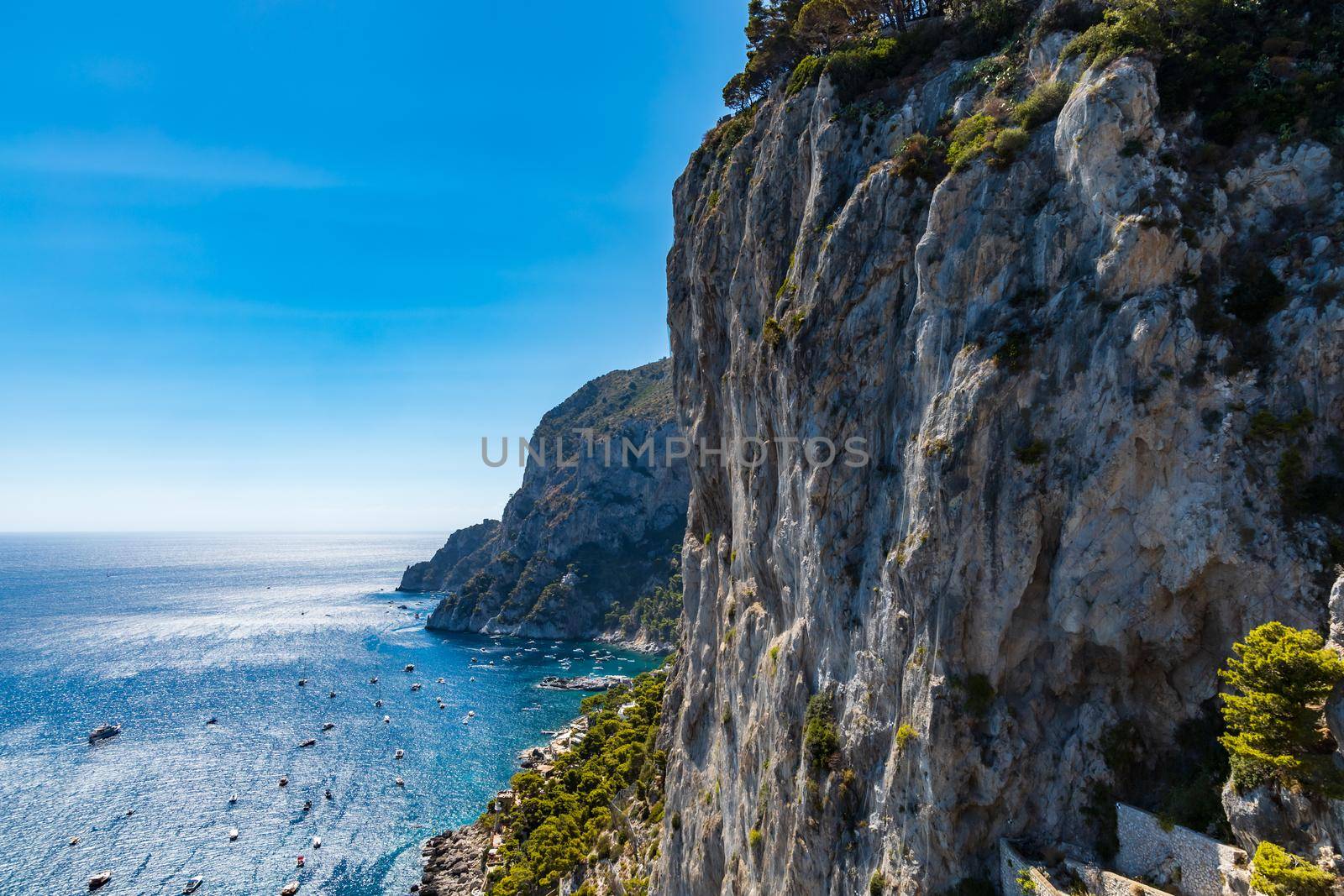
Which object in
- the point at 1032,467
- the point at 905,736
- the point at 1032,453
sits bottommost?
the point at 905,736

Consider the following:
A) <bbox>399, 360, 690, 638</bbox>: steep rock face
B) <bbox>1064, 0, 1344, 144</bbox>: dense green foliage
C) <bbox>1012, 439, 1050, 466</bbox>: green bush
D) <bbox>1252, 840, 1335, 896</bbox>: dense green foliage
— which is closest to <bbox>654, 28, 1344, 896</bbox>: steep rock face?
<bbox>1012, 439, 1050, 466</bbox>: green bush

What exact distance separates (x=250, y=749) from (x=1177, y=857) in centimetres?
10386

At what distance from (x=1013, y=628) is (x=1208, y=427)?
28.3ft

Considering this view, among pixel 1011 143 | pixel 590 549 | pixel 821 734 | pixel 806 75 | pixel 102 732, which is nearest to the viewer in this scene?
pixel 1011 143

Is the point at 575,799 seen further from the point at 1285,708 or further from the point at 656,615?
the point at 656,615

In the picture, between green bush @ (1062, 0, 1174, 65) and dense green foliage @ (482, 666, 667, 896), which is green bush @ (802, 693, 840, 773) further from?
dense green foliage @ (482, 666, 667, 896)

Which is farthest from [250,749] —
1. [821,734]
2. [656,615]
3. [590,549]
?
[590,549]

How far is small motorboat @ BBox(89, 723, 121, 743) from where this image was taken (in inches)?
3482

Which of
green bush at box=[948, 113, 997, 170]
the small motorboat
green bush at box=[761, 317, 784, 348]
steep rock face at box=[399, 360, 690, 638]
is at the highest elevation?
green bush at box=[948, 113, 997, 170]

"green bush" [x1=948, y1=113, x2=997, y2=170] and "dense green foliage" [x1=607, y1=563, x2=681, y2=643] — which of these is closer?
"green bush" [x1=948, y1=113, x2=997, y2=170]

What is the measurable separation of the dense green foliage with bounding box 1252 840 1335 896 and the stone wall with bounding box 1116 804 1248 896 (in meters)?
1.22

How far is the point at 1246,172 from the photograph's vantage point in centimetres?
2142

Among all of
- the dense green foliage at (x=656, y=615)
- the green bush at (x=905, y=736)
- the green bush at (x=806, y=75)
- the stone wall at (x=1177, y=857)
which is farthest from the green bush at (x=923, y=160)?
the dense green foliage at (x=656, y=615)

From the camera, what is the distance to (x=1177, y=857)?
17922mm
